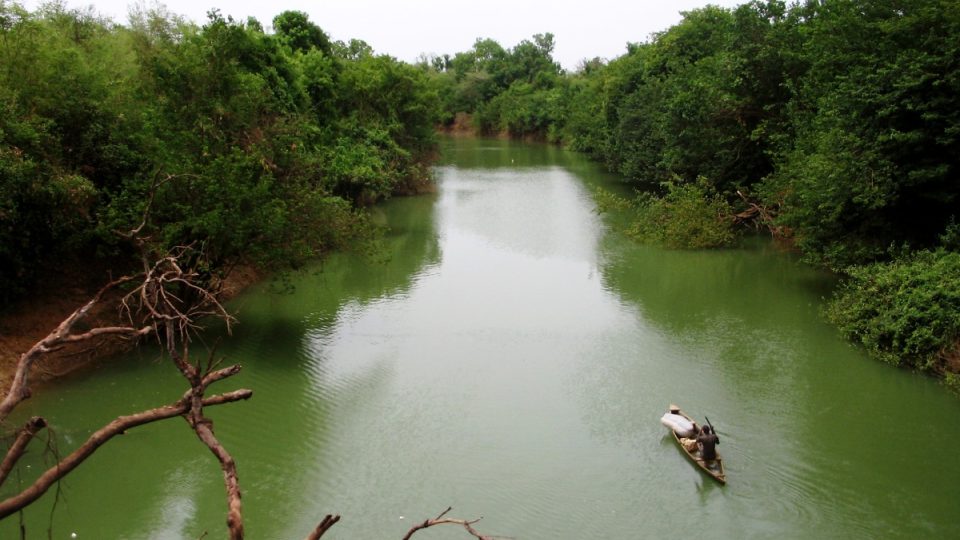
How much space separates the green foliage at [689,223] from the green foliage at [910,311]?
290 inches

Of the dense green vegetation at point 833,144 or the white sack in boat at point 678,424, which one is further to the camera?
the dense green vegetation at point 833,144

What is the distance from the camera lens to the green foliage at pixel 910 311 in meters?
12.5

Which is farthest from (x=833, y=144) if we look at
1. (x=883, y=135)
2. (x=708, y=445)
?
(x=708, y=445)

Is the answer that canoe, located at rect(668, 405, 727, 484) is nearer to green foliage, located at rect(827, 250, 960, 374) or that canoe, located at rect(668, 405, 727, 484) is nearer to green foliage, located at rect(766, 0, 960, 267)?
green foliage, located at rect(827, 250, 960, 374)

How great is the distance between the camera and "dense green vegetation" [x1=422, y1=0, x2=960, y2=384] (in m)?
14.2

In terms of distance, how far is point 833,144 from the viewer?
54.1ft

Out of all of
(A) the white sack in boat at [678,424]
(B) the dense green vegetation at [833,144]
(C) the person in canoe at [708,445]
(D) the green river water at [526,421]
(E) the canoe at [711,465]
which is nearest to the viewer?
(D) the green river water at [526,421]

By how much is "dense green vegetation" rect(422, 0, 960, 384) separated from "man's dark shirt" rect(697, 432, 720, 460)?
5090 millimetres

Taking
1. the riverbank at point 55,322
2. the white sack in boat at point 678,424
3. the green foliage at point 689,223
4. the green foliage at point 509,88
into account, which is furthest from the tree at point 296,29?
the green foliage at point 509,88

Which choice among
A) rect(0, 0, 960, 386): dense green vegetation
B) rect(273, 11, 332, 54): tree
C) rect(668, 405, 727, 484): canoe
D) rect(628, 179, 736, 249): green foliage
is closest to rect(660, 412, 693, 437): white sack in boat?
rect(668, 405, 727, 484): canoe

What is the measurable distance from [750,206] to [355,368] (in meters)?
15.6

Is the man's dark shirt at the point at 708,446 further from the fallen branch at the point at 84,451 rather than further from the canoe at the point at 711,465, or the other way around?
the fallen branch at the point at 84,451

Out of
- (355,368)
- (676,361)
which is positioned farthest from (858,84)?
(355,368)

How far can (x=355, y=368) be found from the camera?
13812 mm
